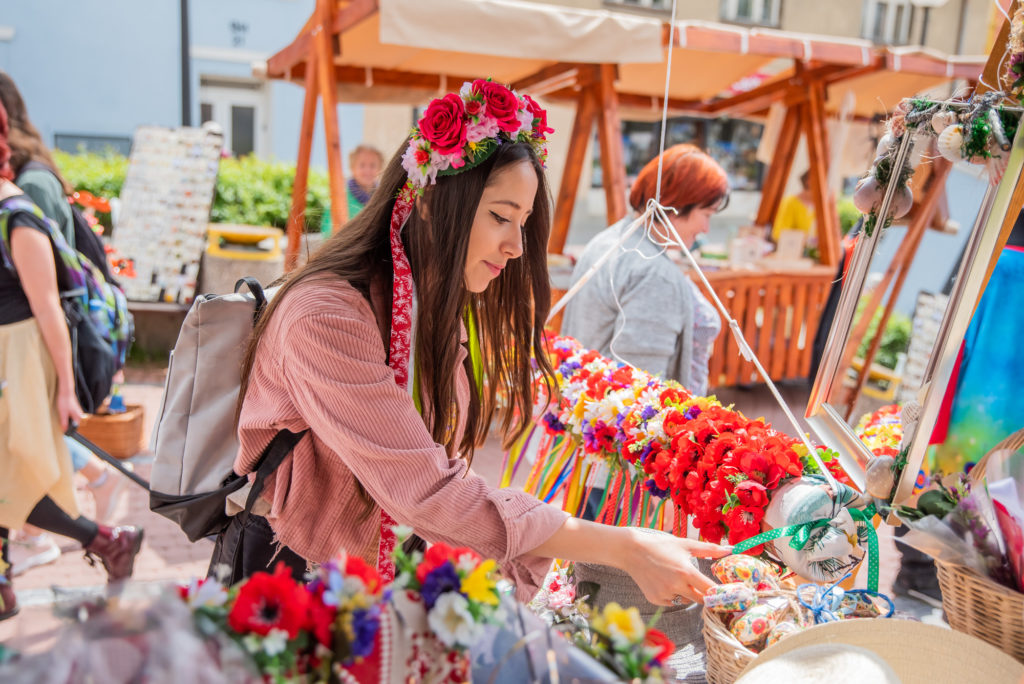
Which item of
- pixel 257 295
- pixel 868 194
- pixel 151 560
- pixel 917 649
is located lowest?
pixel 151 560

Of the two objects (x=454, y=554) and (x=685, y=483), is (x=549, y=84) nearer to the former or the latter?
(x=685, y=483)

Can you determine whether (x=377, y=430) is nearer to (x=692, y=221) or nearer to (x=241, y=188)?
(x=692, y=221)

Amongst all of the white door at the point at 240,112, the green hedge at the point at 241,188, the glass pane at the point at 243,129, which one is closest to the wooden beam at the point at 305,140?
the green hedge at the point at 241,188

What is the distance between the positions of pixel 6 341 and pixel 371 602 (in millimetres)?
2653

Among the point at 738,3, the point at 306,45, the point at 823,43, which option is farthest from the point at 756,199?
the point at 306,45

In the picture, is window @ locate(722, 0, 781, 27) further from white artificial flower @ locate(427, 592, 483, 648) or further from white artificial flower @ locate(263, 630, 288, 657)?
white artificial flower @ locate(263, 630, 288, 657)

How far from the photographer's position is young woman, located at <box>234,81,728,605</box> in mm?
1386

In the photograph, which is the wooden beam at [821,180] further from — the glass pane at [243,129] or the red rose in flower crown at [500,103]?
the glass pane at [243,129]

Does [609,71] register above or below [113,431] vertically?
above

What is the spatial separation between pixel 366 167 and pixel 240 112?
416 inches

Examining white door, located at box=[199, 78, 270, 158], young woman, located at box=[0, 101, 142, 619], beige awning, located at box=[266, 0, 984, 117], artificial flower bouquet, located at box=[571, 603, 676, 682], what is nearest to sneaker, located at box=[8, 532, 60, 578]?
young woman, located at box=[0, 101, 142, 619]

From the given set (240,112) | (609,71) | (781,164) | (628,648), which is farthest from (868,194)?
(240,112)

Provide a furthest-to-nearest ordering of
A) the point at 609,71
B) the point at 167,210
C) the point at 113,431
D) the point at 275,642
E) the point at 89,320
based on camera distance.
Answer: the point at 167,210 < the point at 609,71 < the point at 113,431 < the point at 89,320 < the point at 275,642

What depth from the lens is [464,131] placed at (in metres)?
1.55
